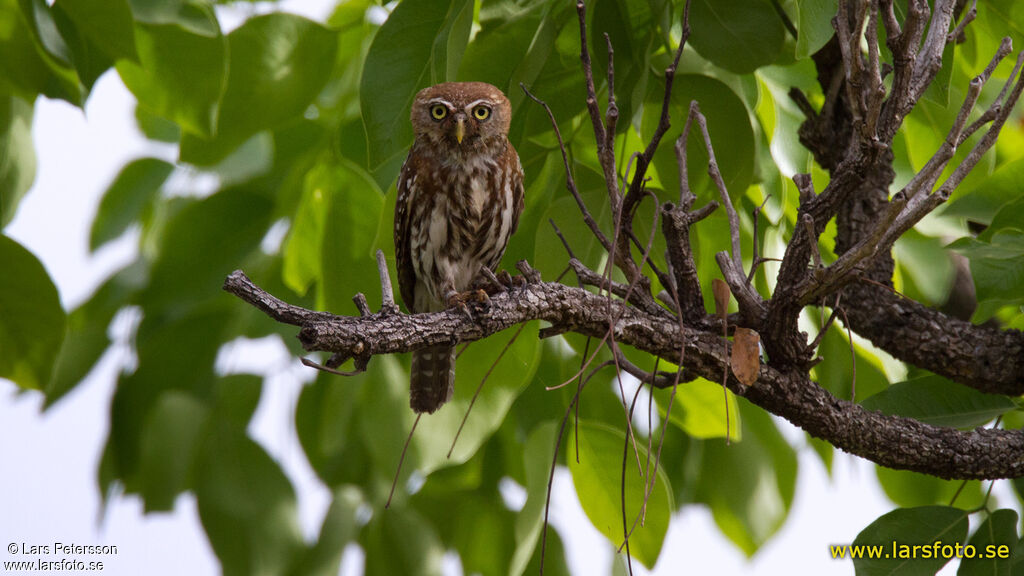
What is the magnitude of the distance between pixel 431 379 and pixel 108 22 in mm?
1523

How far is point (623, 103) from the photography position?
8.58 ft

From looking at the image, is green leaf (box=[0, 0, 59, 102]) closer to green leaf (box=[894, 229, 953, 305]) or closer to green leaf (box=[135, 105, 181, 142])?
green leaf (box=[135, 105, 181, 142])

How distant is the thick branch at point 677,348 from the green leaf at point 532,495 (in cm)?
76

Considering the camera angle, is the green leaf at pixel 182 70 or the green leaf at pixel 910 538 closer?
the green leaf at pixel 910 538

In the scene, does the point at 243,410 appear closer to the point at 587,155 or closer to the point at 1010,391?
the point at 587,155

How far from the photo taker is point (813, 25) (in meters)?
2.13

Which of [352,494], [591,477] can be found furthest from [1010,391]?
[352,494]

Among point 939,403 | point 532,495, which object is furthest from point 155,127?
point 939,403

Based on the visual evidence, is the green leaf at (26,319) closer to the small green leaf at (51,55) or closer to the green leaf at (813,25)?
the small green leaf at (51,55)

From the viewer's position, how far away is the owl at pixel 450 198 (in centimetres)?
323

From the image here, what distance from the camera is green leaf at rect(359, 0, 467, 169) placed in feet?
8.14

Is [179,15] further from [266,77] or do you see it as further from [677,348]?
[677,348]

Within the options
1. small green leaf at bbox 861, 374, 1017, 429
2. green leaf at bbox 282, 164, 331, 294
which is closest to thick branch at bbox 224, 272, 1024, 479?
small green leaf at bbox 861, 374, 1017, 429

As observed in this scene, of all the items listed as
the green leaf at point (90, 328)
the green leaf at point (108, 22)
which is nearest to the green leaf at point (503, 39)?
the green leaf at point (108, 22)
